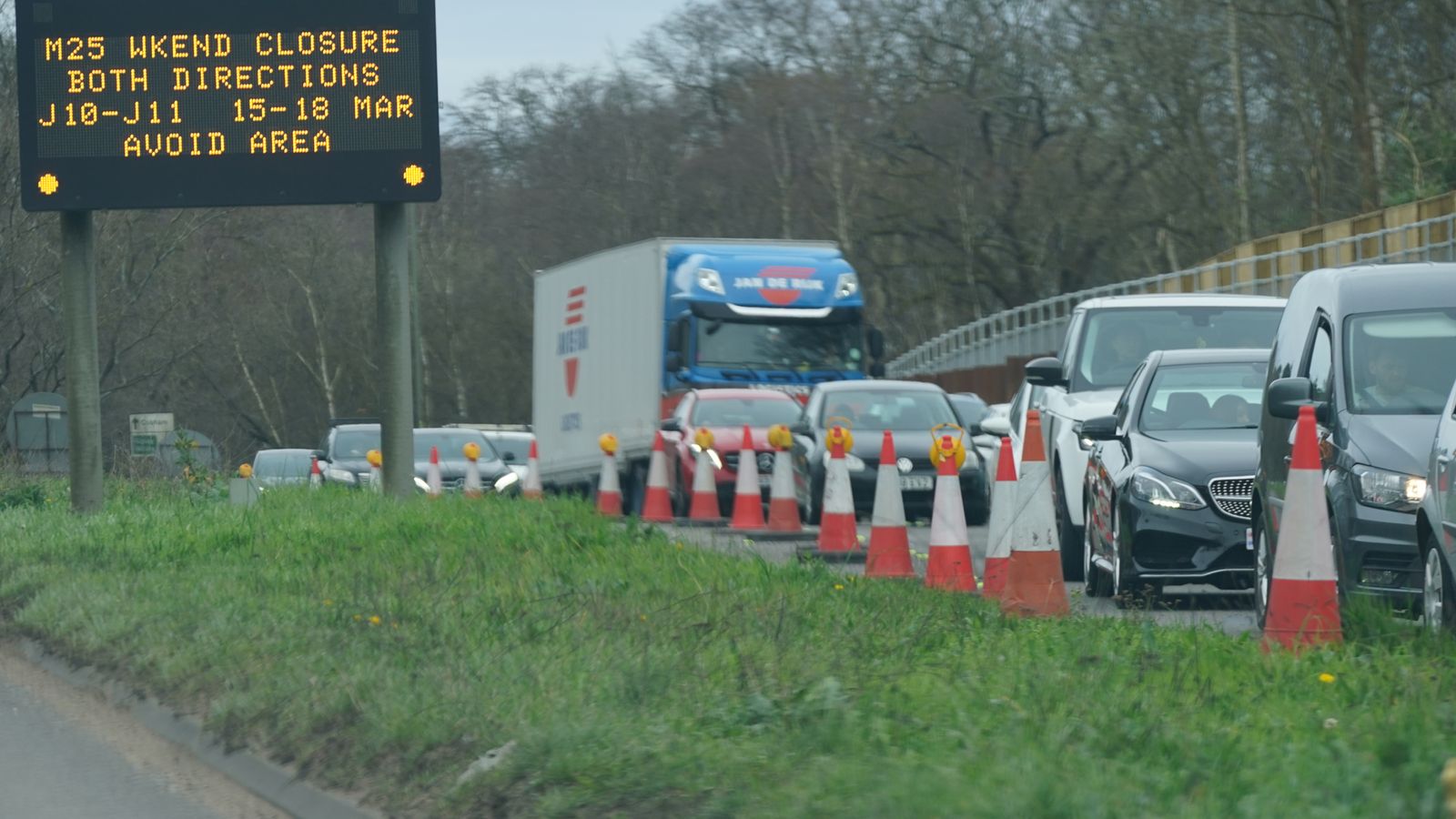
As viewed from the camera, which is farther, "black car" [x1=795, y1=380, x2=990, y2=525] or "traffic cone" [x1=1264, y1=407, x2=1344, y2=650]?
"black car" [x1=795, y1=380, x2=990, y2=525]

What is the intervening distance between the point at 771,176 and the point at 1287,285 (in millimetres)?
25288

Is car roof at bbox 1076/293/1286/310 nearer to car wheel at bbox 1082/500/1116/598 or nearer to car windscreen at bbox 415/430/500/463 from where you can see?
car wheel at bbox 1082/500/1116/598

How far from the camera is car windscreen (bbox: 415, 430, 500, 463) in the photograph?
29.1 metres

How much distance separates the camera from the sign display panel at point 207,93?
16531mm

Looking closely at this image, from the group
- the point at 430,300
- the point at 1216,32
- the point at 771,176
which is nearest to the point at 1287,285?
the point at 1216,32

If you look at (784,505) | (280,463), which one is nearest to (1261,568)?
(784,505)

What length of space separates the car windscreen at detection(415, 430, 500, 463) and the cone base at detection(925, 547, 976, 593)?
17.6 meters

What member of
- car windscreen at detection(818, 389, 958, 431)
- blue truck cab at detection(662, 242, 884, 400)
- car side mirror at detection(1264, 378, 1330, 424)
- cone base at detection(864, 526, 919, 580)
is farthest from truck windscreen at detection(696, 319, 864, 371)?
car side mirror at detection(1264, 378, 1330, 424)

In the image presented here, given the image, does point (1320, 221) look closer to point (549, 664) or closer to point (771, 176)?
point (771, 176)

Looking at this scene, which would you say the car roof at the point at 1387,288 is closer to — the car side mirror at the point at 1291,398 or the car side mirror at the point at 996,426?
the car side mirror at the point at 1291,398

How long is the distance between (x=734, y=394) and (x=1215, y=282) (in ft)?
58.7

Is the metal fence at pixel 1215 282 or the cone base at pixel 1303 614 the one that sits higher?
the metal fence at pixel 1215 282

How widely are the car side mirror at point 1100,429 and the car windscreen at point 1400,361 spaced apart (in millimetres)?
2642

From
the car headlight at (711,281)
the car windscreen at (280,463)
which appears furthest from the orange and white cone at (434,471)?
the car windscreen at (280,463)
